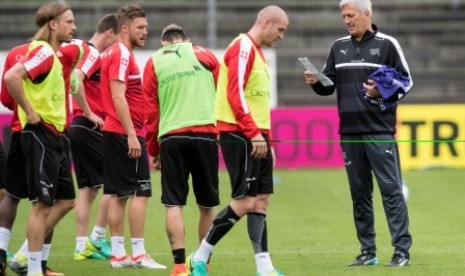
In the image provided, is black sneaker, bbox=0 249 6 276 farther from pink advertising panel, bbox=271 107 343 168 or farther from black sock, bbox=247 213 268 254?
pink advertising panel, bbox=271 107 343 168

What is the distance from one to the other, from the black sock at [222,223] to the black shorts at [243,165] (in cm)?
16

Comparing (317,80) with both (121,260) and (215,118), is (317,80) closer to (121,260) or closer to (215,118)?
(215,118)

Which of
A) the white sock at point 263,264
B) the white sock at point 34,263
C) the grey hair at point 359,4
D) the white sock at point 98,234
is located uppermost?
the grey hair at point 359,4

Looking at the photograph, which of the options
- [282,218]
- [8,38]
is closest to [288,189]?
[282,218]

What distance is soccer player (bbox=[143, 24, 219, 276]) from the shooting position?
9.90 meters

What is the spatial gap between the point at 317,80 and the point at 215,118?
1.26 m

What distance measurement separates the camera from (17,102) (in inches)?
366

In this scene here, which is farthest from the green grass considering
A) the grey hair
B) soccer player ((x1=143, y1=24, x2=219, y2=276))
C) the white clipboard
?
the grey hair

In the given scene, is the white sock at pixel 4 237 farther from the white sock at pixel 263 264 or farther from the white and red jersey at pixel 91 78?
the white sock at pixel 263 264

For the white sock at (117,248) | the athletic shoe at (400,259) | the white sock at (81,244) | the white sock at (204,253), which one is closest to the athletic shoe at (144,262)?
the white sock at (117,248)

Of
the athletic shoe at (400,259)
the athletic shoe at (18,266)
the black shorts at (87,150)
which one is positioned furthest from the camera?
the black shorts at (87,150)

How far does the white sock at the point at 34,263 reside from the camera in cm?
948

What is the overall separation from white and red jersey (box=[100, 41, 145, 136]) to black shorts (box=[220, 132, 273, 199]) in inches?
54.0

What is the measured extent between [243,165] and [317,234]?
13.4 ft
